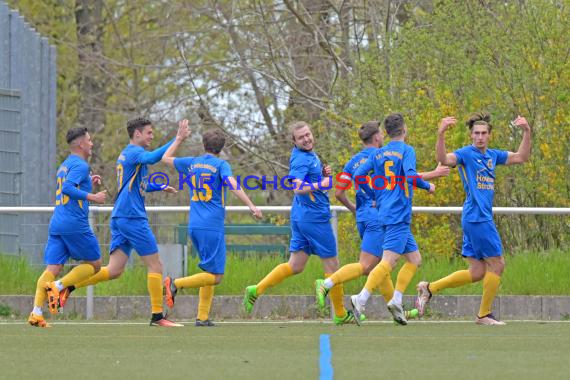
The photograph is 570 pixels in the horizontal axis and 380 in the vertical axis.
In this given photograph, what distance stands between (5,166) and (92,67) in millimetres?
13517

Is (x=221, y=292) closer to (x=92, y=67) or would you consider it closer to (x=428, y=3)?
(x=428, y=3)

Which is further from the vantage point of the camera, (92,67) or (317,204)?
(92,67)

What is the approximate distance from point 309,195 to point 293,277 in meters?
3.05

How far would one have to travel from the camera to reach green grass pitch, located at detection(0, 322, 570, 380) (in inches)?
335

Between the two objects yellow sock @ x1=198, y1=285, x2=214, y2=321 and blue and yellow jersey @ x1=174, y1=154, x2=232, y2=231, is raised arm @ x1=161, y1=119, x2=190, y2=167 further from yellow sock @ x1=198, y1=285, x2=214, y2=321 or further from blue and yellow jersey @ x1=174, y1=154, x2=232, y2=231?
yellow sock @ x1=198, y1=285, x2=214, y2=321

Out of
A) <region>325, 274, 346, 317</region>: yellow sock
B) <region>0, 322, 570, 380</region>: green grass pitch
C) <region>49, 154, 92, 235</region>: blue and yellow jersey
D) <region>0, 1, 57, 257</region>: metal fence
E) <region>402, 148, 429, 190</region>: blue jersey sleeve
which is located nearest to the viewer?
<region>0, 322, 570, 380</region>: green grass pitch

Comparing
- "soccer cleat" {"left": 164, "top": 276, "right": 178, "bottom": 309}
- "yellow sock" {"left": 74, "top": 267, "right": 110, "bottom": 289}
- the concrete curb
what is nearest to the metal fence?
the concrete curb

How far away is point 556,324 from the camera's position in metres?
13.4

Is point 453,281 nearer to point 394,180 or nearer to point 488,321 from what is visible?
point 488,321

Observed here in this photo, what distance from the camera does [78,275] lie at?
13.2m

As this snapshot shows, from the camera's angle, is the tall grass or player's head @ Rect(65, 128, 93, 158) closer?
player's head @ Rect(65, 128, 93, 158)

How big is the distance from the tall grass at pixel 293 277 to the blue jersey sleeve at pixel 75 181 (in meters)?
3.28

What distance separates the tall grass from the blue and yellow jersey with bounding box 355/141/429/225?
3002 mm

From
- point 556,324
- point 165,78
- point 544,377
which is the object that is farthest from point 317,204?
point 165,78
